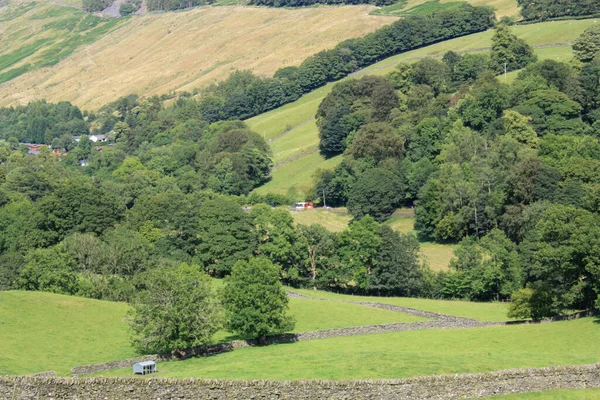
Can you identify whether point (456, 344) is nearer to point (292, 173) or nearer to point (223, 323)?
point (223, 323)

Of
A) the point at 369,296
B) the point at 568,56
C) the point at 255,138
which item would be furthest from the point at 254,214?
the point at 568,56

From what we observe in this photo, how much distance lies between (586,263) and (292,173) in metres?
102

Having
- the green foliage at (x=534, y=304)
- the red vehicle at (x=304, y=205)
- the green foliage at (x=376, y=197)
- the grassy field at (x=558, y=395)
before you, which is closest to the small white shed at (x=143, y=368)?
the grassy field at (x=558, y=395)

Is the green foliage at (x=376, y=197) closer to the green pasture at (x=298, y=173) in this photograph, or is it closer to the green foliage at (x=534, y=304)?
the green pasture at (x=298, y=173)

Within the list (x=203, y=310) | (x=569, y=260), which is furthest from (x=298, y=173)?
(x=203, y=310)

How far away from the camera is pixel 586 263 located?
227ft

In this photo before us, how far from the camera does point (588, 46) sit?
16250cm

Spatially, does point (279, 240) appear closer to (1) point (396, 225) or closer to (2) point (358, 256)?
(2) point (358, 256)

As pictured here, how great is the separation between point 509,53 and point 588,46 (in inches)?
576

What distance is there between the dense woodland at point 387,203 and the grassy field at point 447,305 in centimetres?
386

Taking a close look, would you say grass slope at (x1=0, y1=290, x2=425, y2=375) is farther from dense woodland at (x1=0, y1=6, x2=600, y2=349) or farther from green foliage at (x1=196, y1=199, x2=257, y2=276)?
green foliage at (x1=196, y1=199, x2=257, y2=276)

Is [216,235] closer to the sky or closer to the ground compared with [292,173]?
closer to the sky

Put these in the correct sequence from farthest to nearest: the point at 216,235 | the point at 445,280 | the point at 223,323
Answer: the point at 216,235 < the point at 445,280 < the point at 223,323

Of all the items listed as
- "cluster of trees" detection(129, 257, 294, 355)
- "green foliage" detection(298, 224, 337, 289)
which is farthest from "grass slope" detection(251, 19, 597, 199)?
"cluster of trees" detection(129, 257, 294, 355)
